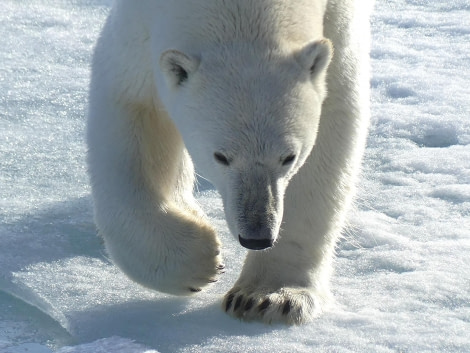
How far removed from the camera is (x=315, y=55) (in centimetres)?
317

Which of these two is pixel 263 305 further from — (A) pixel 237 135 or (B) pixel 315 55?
(B) pixel 315 55

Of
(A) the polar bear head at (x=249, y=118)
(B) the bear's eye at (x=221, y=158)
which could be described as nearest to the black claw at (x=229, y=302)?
(A) the polar bear head at (x=249, y=118)

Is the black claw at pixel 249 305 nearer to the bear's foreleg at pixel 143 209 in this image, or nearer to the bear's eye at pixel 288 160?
the bear's foreleg at pixel 143 209

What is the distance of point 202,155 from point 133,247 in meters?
0.54

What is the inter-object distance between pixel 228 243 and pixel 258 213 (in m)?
1.13

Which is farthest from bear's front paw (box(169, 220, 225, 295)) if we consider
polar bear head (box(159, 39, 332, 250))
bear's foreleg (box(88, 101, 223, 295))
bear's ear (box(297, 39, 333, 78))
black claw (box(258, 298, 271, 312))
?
bear's ear (box(297, 39, 333, 78))

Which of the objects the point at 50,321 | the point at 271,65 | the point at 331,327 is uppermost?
the point at 271,65

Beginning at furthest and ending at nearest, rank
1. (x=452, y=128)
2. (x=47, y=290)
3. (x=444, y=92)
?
(x=444, y=92), (x=452, y=128), (x=47, y=290)

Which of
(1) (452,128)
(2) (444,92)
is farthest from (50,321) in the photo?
(2) (444,92)

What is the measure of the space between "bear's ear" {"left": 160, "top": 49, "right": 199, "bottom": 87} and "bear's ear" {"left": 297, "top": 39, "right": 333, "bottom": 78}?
35 cm

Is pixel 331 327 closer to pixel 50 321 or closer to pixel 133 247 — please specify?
pixel 133 247

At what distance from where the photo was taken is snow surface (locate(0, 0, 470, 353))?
3275mm

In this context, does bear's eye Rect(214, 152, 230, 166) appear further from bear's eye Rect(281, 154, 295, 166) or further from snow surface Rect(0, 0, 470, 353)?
snow surface Rect(0, 0, 470, 353)

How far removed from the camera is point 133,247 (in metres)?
3.53
